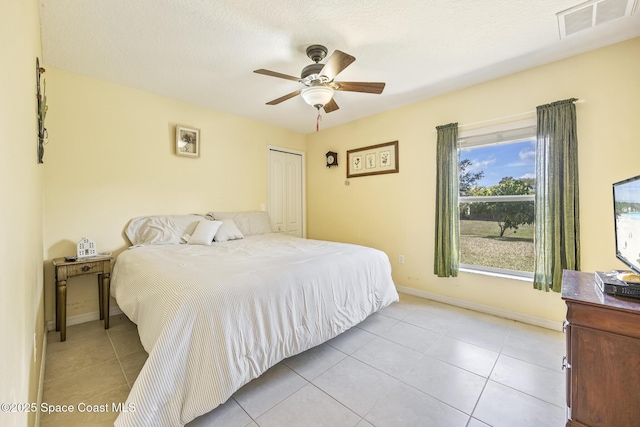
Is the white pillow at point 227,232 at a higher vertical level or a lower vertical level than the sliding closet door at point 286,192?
lower

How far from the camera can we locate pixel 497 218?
2.89 metres

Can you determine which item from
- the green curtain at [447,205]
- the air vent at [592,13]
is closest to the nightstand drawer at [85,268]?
the green curtain at [447,205]

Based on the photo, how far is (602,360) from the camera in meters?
1.17

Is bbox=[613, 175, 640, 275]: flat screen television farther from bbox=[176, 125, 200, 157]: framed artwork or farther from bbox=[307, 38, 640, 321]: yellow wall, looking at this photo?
bbox=[176, 125, 200, 157]: framed artwork

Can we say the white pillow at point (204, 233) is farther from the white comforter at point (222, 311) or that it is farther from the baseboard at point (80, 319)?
the baseboard at point (80, 319)

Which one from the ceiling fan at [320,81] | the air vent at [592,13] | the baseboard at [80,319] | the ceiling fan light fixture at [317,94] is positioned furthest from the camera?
the baseboard at [80,319]

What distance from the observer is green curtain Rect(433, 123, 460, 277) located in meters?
2.98

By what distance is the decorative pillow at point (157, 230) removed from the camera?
2.89 metres

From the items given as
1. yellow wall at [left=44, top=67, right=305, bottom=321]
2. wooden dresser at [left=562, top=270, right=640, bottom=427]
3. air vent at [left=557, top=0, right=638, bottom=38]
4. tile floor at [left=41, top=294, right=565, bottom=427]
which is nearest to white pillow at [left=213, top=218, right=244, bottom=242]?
yellow wall at [left=44, top=67, right=305, bottom=321]

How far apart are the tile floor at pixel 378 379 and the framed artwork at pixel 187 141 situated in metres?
2.06

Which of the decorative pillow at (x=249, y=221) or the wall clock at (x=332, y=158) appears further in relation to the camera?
the wall clock at (x=332, y=158)

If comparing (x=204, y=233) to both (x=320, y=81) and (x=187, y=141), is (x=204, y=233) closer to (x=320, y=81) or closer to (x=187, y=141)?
(x=187, y=141)

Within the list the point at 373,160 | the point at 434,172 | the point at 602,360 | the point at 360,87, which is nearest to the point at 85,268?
the point at 360,87

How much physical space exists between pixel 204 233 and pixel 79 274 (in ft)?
3.68
